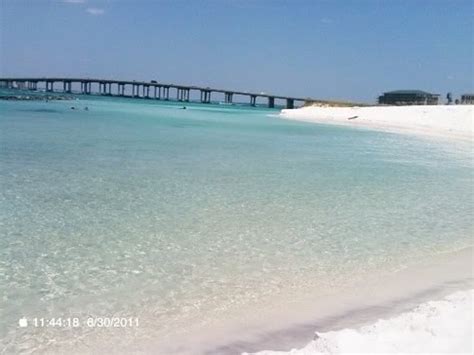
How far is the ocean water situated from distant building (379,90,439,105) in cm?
8362

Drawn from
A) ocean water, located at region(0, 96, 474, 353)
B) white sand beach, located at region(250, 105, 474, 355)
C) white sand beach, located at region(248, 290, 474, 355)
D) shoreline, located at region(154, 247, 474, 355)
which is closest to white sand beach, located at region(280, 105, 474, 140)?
ocean water, located at region(0, 96, 474, 353)

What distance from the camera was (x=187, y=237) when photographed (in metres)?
7.81

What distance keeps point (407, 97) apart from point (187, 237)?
324 ft

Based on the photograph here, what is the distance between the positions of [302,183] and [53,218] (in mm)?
6653

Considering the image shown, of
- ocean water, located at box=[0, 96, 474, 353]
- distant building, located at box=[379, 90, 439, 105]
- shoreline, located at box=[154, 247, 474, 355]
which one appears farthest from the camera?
distant building, located at box=[379, 90, 439, 105]

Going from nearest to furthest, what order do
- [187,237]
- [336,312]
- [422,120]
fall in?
[336,312] < [187,237] < [422,120]

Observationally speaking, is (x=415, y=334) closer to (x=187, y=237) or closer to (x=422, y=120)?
(x=187, y=237)

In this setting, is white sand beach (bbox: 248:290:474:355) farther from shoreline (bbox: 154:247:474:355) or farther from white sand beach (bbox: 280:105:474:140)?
white sand beach (bbox: 280:105:474:140)

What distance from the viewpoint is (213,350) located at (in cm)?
447

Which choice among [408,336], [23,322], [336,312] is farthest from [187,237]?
[408,336]

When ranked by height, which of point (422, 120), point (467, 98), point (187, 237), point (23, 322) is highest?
point (467, 98)

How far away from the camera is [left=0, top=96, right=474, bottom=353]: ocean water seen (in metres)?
5.24

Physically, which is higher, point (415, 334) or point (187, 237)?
point (415, 334)

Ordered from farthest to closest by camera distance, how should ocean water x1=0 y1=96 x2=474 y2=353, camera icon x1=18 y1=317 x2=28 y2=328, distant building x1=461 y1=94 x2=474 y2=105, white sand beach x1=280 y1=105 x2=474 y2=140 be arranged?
distant building x1=461 y1=94 x2=474 y2=105, white sand beach x1=280 y1=105 x2=474 y2=140, ocean water x1=0 y1=96 x2=474 y2=353, camera icon x1=18 y1=317 x2=28 y2=328
